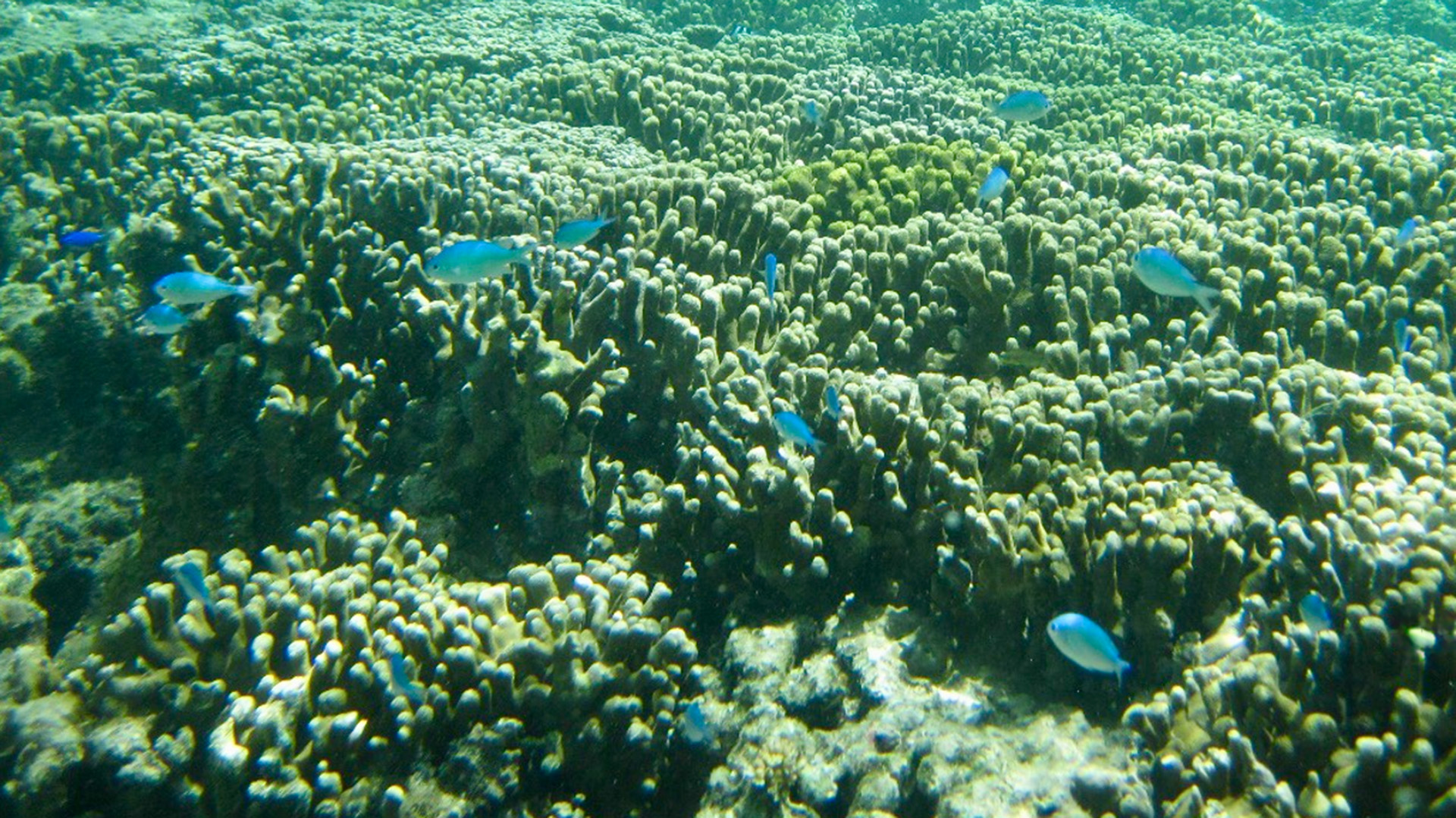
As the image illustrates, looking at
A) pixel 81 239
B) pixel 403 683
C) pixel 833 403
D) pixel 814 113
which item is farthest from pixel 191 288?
pixel 814 113

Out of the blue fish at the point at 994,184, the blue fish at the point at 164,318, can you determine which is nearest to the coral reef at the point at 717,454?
the blue fish at the point at 994,184

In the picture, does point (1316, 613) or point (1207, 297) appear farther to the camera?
point (1207, 297)

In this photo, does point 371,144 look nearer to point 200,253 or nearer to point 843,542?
point 200,253

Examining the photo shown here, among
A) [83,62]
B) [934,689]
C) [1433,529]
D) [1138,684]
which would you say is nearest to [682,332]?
[934,689]

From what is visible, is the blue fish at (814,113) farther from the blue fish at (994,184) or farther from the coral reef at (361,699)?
the coral reef at (361,699)

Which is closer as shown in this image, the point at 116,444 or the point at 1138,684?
the point at 1138,684

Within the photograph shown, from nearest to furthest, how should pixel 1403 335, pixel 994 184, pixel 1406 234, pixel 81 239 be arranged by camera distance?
pixel 1403 335 → pixel 1406 234 → pixel 994 184 → pixel 81 239

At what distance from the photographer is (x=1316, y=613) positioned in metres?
2.33

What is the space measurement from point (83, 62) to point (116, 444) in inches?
286

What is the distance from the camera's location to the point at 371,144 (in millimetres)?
5664

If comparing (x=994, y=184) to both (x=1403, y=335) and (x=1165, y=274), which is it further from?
(x=1403, y=335)

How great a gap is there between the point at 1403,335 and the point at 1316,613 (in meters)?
2.47

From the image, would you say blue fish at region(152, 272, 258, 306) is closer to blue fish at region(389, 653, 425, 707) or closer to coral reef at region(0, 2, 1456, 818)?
coral reef at region(0, 2, 1456, 818)

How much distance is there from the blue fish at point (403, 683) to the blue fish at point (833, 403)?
1936 millimetres
